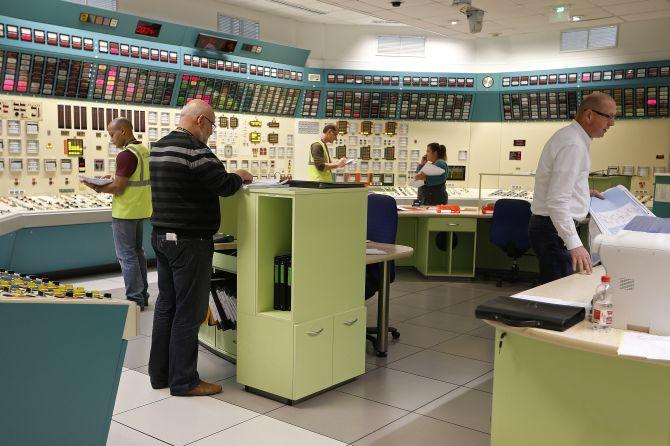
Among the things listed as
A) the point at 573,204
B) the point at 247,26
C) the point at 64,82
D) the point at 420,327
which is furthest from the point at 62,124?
the point at 573,204

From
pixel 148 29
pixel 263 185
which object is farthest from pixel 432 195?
pixel 263 185

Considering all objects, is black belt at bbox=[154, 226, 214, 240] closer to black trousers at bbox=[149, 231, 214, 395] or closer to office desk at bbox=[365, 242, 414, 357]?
black trousers at bbox=[149, 231, 214, 395]

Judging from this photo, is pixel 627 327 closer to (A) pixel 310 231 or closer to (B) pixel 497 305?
(B) pixel 497 305

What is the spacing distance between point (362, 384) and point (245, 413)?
0.83m

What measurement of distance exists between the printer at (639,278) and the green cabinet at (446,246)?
4796 mm

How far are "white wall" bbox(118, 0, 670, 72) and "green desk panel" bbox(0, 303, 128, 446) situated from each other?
22.1 ft

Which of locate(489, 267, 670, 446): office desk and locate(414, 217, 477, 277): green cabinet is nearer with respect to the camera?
locate(489, 267, 670, 446): office desk

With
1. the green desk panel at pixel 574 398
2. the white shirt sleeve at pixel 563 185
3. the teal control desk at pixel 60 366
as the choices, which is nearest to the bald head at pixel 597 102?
the white shirt sleeve at pixel 563 185

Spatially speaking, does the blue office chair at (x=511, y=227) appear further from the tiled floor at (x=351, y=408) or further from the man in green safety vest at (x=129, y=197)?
the man in green safety vest at (x=129, y=197)

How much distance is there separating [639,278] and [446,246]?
5278mm

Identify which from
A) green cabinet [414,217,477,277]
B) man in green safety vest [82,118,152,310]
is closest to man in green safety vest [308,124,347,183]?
green cabinet [414,217,477,277]

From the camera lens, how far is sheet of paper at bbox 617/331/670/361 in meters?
2.01

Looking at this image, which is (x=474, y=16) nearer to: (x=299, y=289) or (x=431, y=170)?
(x=431, y=170)

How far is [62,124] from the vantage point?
265 inches
